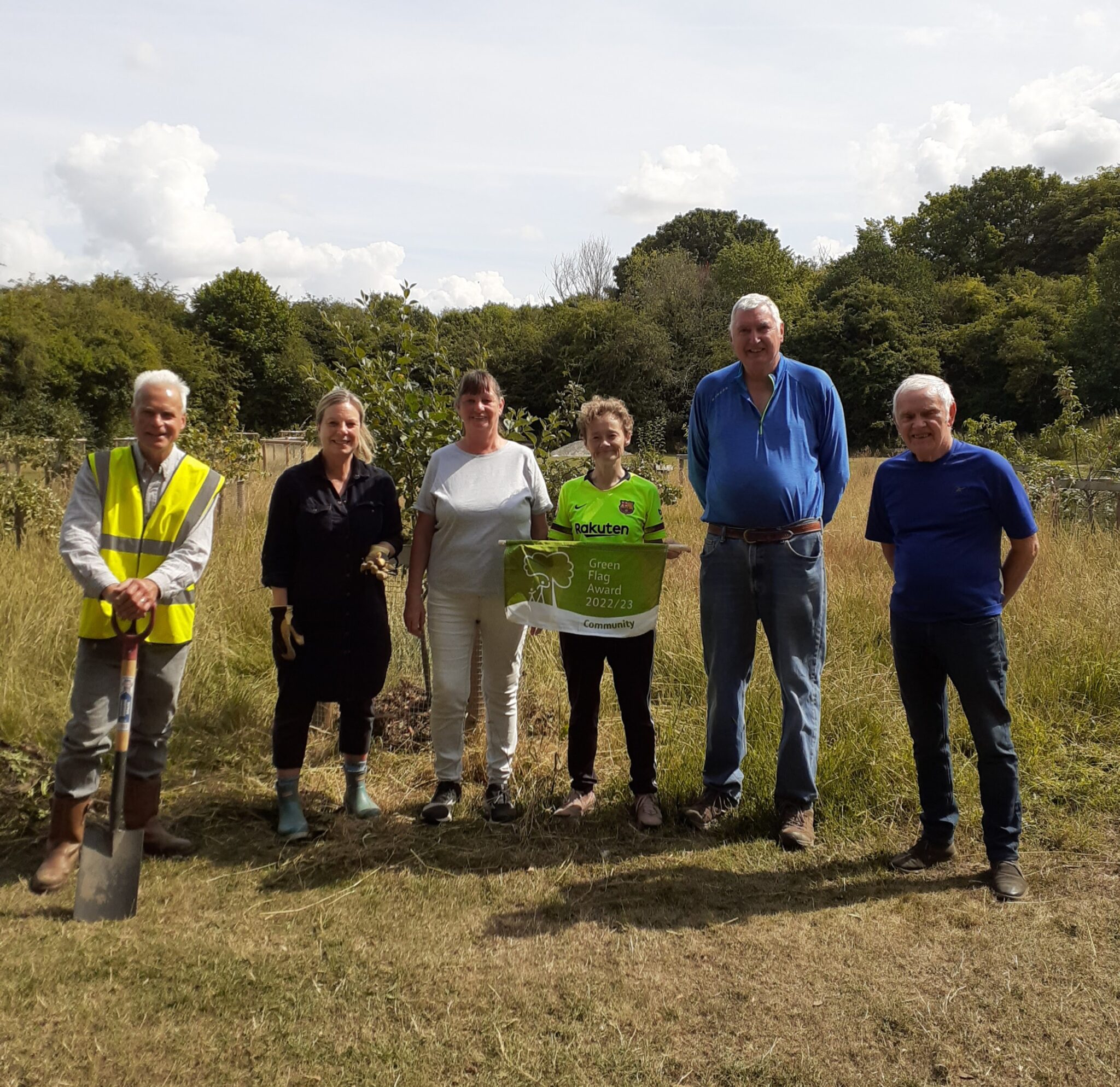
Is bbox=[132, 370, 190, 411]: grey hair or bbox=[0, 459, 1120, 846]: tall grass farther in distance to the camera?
bbox=[0, 459, 1120, 846]: tall grass

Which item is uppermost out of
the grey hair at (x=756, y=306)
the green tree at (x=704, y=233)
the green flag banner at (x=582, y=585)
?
the green tree at (x=704, y=233)

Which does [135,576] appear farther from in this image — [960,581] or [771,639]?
[960,581]

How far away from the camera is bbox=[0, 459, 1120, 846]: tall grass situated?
449 centimetres

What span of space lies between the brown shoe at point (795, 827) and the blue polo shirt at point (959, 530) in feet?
3.47

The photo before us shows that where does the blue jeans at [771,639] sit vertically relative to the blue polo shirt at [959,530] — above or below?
below

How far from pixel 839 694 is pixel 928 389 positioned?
205 centimetres

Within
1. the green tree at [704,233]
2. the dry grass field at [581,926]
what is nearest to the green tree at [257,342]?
the green tree at [704,233]

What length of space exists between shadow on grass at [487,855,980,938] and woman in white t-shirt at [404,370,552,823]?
81 cm

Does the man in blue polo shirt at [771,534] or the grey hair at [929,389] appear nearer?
the grey hair at [929,389]

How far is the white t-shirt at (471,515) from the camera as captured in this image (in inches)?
163

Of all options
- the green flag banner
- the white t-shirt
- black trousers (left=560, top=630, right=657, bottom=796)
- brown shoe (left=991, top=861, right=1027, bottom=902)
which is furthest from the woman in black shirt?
brown shoe (left=991, top=861, right=1027, bottom=902)

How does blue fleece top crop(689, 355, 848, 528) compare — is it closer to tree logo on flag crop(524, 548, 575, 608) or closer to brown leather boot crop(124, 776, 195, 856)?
tree logo on flag crop(524, 548, 575, 608)

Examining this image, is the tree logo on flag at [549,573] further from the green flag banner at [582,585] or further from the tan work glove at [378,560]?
the tan work glove at [378,560]

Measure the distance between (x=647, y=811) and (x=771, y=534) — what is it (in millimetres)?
1428
